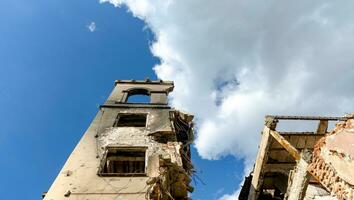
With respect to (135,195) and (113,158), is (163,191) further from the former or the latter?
(113,158)

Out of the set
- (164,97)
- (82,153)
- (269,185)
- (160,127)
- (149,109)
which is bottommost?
(82,153)

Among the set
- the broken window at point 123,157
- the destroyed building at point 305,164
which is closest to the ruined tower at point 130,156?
the broken window at point 123,157

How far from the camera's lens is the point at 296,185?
7.95 m

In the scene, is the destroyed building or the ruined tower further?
the ruined tower

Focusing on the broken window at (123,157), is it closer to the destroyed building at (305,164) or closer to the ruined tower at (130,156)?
the ruined tower at (130,156)

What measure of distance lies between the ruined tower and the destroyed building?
9.14ft

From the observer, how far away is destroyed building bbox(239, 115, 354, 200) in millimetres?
3715

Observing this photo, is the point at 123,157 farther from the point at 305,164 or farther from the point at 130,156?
the point at 305,164

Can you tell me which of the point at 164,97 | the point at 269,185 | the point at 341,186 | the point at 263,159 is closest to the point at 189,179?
the point at 263,159

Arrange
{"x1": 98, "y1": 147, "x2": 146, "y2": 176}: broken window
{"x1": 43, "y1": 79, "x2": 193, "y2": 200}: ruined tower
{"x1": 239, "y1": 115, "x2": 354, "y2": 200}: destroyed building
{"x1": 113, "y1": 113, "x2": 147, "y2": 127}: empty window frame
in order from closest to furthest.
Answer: {"x1": 239, "y1": 115, "x2": 354, "y2": 200}: destroyed building → {"x1": 43, "y1": 79, "x2": 193, "y2": 200}: ruined tower → {"x1": 98, "y1": 147, "x2": 146, "y2": 176}: broken window → {"x1": 113, "y1": 113, "x2": 147, "y2": 127}: empty window frame

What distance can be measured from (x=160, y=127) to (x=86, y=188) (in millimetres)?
4538

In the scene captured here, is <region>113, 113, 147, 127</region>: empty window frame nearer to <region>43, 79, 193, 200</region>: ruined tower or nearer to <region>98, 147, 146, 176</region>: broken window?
<region>43, 79, 193, 200</region>: ruined tower

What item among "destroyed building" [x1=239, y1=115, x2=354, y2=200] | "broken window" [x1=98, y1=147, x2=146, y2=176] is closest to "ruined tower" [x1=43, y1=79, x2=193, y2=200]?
"broken window" [x1=98, y1=147, x2=146, y2=176]

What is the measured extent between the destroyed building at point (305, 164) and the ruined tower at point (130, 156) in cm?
278
